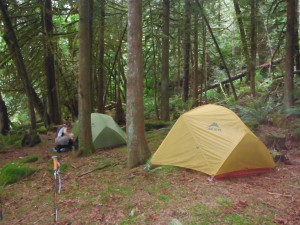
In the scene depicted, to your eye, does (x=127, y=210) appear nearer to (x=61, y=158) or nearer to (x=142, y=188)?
(x=142, y=188)

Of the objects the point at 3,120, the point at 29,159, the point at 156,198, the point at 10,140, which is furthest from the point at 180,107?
the point at 156,198

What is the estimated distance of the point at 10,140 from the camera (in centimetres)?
1290

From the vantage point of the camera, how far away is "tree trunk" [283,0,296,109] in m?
8.73

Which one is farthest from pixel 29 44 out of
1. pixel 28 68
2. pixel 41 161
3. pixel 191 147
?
pixel 191 147

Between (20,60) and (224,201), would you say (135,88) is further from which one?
(20,60)

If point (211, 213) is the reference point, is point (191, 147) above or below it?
above

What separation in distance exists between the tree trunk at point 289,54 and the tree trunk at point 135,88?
4975mm

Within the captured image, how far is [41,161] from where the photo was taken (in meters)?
9.39

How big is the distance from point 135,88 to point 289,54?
5.28 m

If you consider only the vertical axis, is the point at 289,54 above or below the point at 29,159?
above

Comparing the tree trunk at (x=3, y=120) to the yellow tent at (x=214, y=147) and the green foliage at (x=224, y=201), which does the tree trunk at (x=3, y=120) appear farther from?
the green foliage at (x=224, y=201)

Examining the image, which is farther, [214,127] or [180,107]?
[180,107]

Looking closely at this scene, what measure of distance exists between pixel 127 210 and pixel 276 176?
345cm

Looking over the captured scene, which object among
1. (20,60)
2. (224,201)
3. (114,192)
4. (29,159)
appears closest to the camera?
(224,201)
